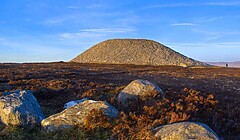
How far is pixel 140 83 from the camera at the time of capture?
1391 centimetres

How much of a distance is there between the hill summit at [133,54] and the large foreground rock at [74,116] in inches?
3832

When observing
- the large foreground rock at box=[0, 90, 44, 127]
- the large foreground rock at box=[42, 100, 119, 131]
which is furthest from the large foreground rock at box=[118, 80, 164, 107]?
the large foreground rock at box=[0, 90, 44, 127]

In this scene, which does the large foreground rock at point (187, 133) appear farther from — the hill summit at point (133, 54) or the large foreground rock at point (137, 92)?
the hill summit at point (133, 54)

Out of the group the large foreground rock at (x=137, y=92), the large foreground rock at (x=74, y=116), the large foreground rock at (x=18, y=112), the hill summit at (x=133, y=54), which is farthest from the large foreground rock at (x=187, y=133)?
the hill summit at (x=133, y=54)

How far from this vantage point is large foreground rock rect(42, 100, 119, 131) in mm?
10516

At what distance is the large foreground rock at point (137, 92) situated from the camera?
13.4m

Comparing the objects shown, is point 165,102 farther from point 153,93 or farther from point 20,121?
point 20,121

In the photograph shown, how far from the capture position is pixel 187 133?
8.14 m

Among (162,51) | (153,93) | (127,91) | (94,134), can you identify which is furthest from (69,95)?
(162,51)

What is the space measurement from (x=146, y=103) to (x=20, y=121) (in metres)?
5.32

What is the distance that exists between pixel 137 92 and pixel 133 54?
367 feet

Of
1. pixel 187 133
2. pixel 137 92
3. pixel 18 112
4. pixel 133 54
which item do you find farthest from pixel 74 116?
pixel 133 54

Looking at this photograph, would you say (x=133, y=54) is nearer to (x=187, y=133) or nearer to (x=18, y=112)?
(x=18, y=112)

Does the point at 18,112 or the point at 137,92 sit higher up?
the point at 137,92
